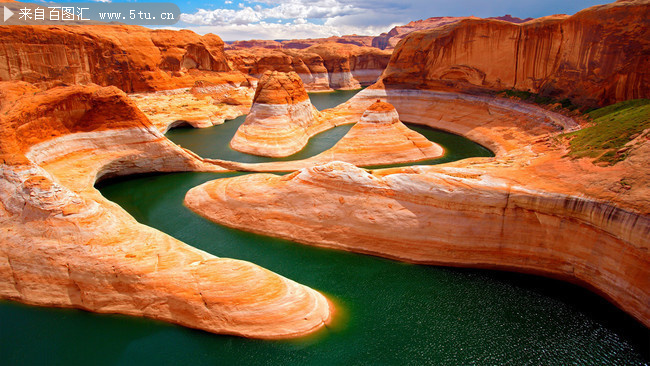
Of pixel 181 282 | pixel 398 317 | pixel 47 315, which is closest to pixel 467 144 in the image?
pixel 398 317

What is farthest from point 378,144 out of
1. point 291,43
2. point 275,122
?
point 291,43

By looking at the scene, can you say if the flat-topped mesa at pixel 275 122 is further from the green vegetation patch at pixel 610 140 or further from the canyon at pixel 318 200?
the green vegetation patch at pixel 610 140

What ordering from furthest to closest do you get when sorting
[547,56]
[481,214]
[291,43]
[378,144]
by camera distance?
[291,43] → [547,56] → [378,144] → [481,214]

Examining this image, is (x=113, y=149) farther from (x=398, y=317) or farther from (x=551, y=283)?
(x=551, y=283)

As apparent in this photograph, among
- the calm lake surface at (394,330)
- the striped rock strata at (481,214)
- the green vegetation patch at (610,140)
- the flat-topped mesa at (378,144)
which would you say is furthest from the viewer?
the flat-topped mesa at (378,144)

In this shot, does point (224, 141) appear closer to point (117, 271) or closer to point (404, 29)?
point (117, 271)

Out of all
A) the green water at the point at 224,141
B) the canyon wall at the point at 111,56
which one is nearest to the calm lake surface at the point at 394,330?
the green water at the point at 224,141
